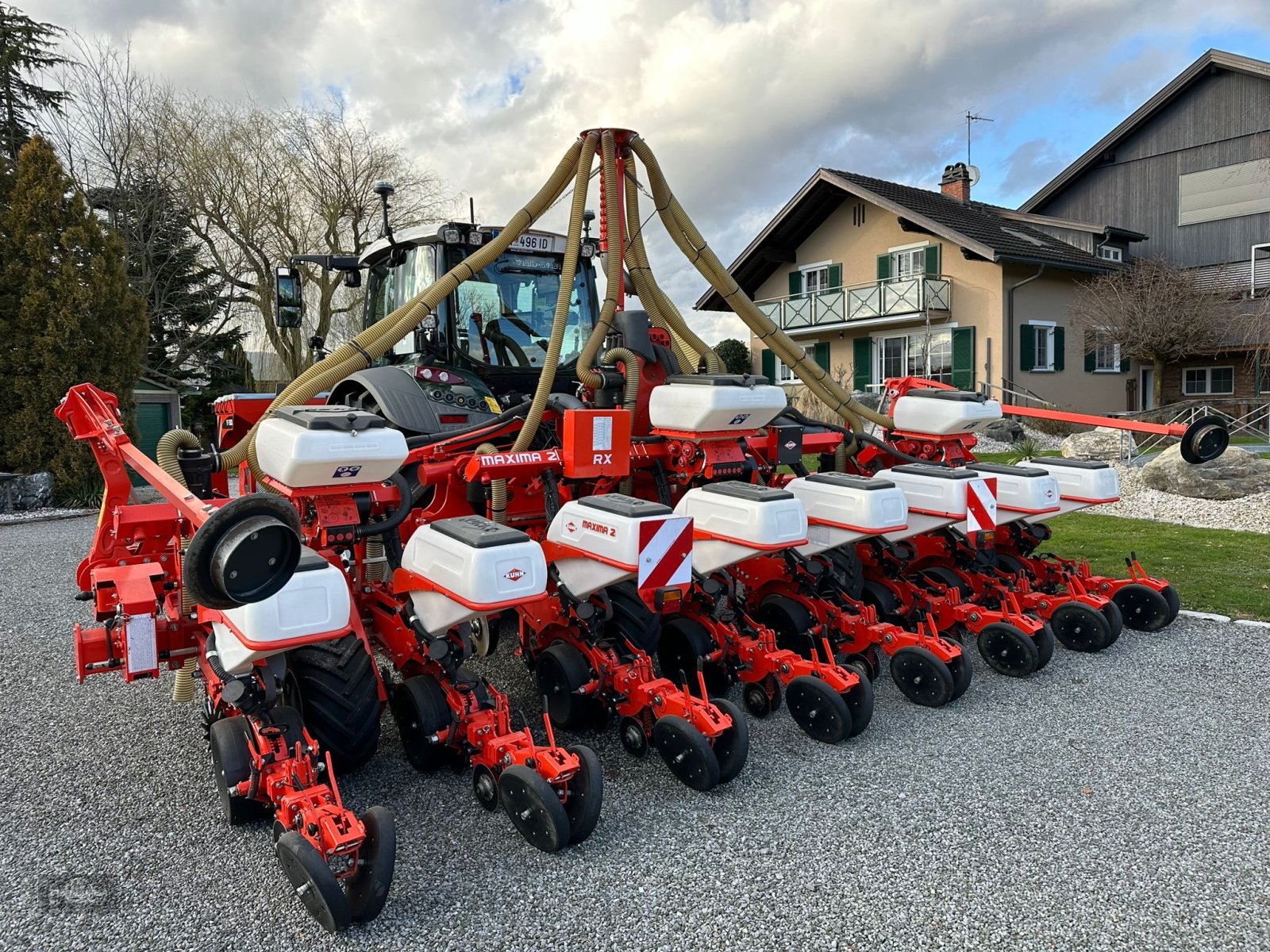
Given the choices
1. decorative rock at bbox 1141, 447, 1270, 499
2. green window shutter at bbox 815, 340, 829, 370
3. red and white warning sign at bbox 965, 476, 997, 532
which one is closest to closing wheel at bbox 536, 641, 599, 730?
red and white warning sign at bbox 965, 476, 997, 532

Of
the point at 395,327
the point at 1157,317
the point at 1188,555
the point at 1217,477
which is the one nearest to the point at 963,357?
the point at 1157,317

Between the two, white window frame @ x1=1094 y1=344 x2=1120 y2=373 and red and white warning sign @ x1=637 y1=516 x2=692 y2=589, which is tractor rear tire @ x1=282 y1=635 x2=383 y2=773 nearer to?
red and white warning sign @ x1=637 y1=516 x2=692 y2=589

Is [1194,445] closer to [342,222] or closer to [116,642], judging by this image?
[116,642]

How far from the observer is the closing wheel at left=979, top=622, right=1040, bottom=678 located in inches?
172

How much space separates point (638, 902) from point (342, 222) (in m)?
20.5

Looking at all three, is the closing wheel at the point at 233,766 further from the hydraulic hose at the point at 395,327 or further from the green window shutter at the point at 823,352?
the green window shutter at the point at 823,352

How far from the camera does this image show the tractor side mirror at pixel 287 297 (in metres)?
5.76

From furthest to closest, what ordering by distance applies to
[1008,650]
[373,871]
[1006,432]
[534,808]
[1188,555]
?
[1006,432], [1188,555], [1008,650], [534,808], [373,871]

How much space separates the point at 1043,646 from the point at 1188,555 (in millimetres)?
3815

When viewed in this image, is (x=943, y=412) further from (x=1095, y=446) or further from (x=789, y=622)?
(x=1095, y=446)

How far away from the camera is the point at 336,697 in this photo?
122 inches

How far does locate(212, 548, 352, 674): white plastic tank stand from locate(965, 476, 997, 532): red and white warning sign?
3294 millimetres

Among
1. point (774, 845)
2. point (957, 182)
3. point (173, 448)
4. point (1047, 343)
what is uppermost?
point (957, 182)

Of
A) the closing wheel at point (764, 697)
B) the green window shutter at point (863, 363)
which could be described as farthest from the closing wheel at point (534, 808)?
the green window shutter at point (863, 363)
